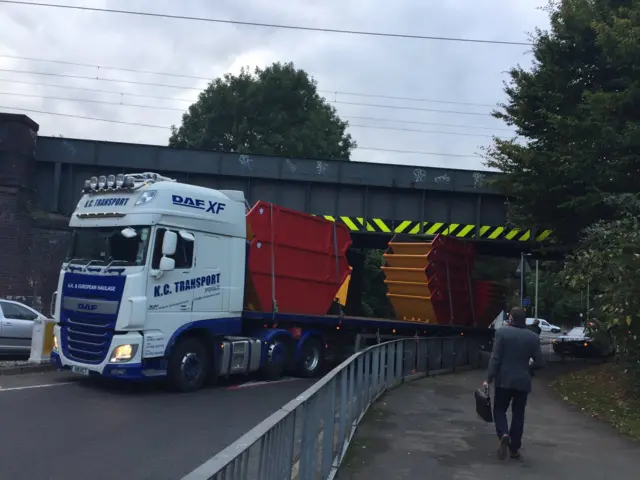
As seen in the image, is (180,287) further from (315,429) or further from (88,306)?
(315,429)

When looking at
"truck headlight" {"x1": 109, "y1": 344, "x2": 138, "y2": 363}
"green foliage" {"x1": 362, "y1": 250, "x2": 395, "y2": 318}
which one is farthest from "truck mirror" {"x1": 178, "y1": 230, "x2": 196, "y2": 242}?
"green foliage" {"x1": 362, "y1": 250, "x2": 395, "y2": 318}

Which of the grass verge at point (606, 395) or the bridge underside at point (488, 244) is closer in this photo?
the grass verge at point (606, 395)

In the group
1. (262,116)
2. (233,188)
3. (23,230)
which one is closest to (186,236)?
(233,188)

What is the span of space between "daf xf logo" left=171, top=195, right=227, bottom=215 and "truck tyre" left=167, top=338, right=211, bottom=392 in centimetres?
247

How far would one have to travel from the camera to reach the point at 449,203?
21.8 metres

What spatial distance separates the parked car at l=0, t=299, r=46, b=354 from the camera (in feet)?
50.2

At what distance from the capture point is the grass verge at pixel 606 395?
10172 mm

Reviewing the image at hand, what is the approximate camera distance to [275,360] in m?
14.8

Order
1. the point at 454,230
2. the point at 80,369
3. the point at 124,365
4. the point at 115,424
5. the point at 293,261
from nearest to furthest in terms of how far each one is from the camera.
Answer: the point at 115,424
the point at 124,365
the point at 80,369
the point at 293,261
the point at 454,230

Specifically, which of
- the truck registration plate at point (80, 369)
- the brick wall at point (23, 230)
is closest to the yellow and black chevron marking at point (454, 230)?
the brick wall at point (23, 230)

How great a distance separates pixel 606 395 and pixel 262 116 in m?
44.5

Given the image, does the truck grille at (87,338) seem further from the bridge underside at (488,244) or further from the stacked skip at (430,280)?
the bridge underside at (488,244)

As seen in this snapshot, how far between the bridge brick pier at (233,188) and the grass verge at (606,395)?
572cm

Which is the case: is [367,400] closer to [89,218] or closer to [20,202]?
[89,218]
